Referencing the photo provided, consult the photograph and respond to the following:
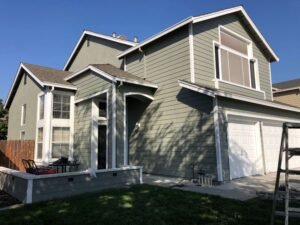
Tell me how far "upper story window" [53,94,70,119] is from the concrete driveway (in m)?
6.21

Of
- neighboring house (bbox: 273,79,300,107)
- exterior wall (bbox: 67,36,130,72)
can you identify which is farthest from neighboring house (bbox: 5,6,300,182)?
neighboring house (bbox: 273,79,300,107)

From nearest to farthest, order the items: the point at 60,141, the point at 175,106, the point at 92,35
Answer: the point at 175,106 < the point at 60,141 < the point at 92,35

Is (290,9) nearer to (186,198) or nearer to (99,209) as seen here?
(186,198)

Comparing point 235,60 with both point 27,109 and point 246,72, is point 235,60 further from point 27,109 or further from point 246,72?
point 27,109

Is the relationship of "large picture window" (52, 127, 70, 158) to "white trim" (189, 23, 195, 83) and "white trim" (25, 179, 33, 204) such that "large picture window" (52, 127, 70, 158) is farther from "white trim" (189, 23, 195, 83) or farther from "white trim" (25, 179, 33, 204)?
"white trim" (189, 23, 195, 83)

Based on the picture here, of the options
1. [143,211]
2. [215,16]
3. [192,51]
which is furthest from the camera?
[215,16]

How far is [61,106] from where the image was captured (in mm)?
12680

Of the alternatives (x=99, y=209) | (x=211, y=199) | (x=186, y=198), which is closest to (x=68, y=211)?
(x=99, y=209)

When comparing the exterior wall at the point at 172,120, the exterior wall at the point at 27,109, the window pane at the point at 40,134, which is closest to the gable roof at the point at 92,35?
the exterior wall at the point at 172,120

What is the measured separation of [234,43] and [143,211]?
10.1 meters

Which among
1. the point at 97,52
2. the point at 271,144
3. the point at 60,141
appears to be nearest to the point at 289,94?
the point at 271,144

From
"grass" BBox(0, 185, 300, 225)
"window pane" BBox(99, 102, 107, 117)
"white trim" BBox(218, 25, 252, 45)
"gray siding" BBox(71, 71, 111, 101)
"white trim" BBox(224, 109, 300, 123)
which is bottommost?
"grass" BBox(0, 185, 300, 225)

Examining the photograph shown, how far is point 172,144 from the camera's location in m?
10.4

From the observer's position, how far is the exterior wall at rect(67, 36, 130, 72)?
14768 mm
